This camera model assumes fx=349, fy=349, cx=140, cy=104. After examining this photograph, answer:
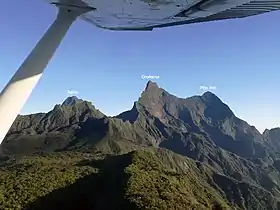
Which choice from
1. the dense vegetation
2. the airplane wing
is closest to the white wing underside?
the airplane wing

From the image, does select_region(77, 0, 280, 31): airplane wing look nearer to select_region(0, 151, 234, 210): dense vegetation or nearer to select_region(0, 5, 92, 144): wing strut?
select_region(0, 5, 92, 144): wing strut

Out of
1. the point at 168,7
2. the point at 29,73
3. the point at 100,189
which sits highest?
the point at 100,189

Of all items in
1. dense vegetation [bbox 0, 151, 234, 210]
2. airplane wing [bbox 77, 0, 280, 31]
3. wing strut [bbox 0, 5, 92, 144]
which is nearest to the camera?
wing strut [bbox 0, 5, 92, 144]

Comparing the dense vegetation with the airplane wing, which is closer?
the airplane wing

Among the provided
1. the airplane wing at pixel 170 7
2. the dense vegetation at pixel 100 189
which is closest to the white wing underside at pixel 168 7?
the airplane wing at pixel 170 7

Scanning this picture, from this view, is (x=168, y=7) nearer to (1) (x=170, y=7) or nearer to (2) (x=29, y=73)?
(1) (x=170, y=7)

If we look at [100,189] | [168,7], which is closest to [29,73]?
[168,7]

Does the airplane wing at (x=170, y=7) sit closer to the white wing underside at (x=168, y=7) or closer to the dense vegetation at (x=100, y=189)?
the white wing underside at (x=168, y=7)

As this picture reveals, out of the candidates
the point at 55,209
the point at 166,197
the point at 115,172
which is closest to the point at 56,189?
the point at 55,209

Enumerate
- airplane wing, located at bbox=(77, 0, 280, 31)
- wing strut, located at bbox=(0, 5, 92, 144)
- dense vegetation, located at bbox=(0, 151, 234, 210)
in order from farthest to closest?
dense vegetation, located at bbox=(0, 151, 234, 210) < airplane wing, located at bbox=(77, 0, 280, 31) < wing strut, located at bbox=(0, 5, 92, 144)

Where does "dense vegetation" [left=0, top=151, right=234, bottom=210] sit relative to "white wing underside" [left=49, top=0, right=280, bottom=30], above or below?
above
